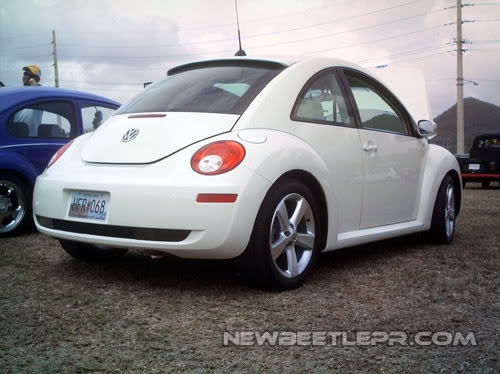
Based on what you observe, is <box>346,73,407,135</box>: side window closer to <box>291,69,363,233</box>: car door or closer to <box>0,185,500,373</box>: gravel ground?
<box>291,69,363,233</box>: car door

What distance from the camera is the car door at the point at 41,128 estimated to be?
6.33m

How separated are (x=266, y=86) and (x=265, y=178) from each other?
75 cm

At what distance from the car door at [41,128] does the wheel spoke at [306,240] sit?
11.4 feet

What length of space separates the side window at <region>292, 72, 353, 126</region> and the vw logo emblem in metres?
0.99

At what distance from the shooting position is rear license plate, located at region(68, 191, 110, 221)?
12.0ft

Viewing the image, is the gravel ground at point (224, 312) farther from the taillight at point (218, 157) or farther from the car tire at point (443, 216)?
the taillight at point (218, 157)

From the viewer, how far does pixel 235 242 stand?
3490mm

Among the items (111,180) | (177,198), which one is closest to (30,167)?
(111,180)

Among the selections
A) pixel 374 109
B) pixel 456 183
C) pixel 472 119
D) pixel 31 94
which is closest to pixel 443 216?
pixel 456 183

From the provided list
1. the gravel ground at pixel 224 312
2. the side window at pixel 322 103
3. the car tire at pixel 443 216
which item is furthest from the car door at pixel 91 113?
the car tire at pixel 443 216

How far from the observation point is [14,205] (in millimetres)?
6207

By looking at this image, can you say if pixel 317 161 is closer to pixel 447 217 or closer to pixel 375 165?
pixel 375 165

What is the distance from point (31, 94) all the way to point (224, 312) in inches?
163

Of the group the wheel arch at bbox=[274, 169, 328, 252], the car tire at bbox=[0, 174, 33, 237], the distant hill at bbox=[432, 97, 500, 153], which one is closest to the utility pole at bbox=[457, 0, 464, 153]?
the car tire at bbox=[0, 174, 33, 237]
